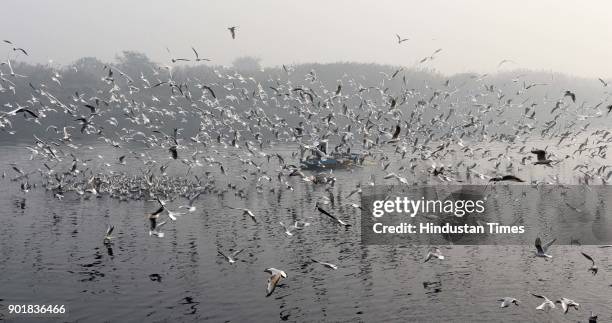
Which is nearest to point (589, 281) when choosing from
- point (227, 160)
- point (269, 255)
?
point (269, 255)

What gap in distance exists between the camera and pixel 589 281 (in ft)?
130

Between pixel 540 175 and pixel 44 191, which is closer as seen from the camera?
pixel 44 191

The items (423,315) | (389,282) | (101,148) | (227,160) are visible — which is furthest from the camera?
(101,148)

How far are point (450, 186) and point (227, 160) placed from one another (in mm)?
42258

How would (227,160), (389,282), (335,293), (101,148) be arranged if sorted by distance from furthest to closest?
(101,148), (227,160), (389,282), (335,293)

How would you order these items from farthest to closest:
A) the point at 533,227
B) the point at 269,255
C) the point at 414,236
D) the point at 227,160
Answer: the point at 227,160 → the point at 533,227 → the point at 414,236 → the point at 269,255

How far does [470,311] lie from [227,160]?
2920 inches

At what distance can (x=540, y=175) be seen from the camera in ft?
285

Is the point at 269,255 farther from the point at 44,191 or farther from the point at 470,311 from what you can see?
the point at 44,191

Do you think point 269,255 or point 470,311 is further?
point 269,255

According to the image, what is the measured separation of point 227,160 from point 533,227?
60.9 m

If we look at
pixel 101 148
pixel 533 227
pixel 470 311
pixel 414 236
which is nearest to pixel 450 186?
pixel 533 227

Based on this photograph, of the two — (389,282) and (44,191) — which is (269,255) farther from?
(44,191)

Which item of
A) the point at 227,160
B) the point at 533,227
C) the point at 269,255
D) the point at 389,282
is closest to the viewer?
the point at 389,282
